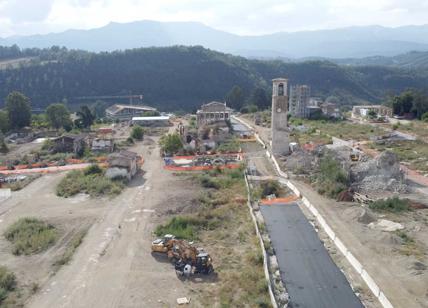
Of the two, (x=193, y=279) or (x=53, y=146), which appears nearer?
(x=193, y=279)

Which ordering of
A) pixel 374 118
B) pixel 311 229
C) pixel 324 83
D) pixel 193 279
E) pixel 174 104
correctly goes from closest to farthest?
pixel 193 279 → pixel 311 229 → pixel 374 118 → pixel 174 104 → pixel 324 83

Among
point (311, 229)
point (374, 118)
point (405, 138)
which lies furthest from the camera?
point (374, 118)

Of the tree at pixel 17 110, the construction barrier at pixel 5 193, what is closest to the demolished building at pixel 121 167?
the construction barrier at pixel 5 193

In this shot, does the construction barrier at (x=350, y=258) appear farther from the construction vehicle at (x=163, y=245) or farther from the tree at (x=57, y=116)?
the tree at (x=57, y=116)

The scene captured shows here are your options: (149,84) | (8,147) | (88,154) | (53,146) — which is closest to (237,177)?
(88,154)

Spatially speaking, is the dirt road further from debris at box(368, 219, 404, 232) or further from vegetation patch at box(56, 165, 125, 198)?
debris at box(368, 219, 404, 232)

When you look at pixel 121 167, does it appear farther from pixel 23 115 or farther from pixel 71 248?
pixel 23 115

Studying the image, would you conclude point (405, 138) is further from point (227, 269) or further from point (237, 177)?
point (227, 269)
